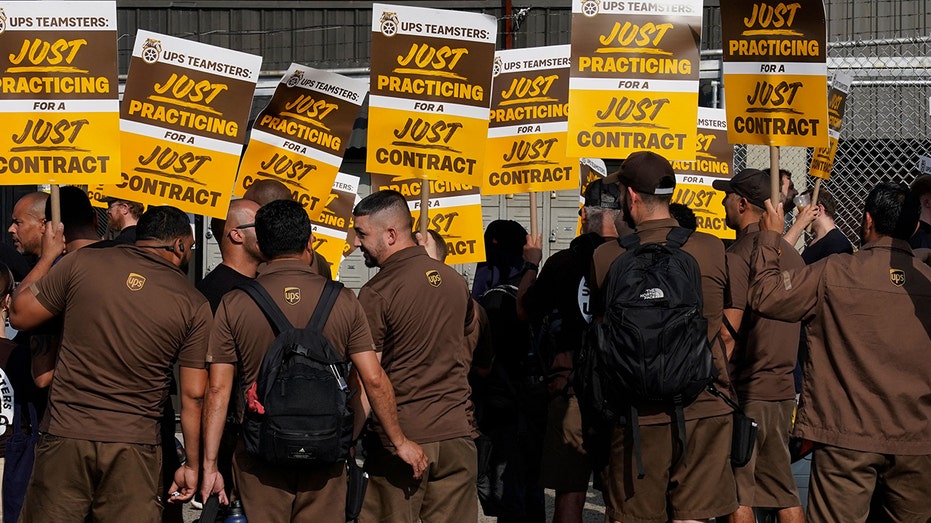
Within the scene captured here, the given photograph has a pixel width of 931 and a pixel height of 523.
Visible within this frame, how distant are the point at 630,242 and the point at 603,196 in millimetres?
A: 1079

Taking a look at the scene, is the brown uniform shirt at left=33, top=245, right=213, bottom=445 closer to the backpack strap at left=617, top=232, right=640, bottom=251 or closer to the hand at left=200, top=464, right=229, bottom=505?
the hand at left=200, top=464, right=229, bottom=505

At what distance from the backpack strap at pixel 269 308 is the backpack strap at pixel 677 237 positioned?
161 cm

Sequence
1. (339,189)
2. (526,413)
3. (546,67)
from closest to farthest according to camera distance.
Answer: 1. (526,413)
2. (546,67)
3. (339,189)

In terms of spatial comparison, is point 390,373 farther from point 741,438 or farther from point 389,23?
point 389,23

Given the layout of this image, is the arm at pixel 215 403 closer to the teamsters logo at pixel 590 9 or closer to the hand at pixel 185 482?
the hand at pixel 185 482

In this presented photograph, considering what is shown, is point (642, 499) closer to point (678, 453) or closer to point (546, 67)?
point (678, 453)

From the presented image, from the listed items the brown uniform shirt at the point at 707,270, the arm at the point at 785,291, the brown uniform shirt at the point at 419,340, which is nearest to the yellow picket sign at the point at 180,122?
the brown uniform shirt at the point at 419,340

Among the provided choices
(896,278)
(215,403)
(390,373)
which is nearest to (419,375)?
(390,373)

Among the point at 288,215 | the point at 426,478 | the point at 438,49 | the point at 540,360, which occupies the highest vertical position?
the point at 438,49

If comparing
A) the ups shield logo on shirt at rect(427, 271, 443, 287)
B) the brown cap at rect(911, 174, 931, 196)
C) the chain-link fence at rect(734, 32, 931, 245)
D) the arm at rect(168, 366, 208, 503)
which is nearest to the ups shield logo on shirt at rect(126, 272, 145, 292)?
the arm at rect(168, 366, 208, 503)

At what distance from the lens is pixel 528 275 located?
679 centimetres

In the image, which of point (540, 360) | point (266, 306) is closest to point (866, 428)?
point (540, 360)

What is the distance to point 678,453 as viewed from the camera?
5.39 m

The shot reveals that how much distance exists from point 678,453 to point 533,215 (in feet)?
9.42
